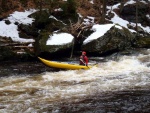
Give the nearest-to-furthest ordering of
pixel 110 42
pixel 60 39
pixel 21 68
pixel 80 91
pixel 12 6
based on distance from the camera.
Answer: pixel 80 91 → pixel 21 68 → pixel 60 39 → pixel 110 42 → pixel 12 6

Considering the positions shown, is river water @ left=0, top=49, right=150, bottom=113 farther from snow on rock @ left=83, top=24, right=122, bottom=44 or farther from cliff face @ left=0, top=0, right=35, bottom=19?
cliff face @ left=0, top=0, right=35, bottom=19

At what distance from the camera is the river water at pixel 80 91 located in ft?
26.0

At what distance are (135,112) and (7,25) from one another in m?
14.4

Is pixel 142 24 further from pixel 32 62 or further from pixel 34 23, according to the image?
pixel 32 62

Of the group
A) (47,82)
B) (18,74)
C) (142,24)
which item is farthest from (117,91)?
(142,24)

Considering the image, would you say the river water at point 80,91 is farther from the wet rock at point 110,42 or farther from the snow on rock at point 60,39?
the snow on rock at point 60,39

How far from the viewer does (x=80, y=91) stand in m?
9.68

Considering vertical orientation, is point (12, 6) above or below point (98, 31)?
above

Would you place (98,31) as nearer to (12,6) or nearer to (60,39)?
(60,39)

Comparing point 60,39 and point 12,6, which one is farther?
point 12,6

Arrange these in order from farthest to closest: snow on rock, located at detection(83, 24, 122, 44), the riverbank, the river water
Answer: snow on rock, located at detection(83, 24, 122, 44) → the riverbank → the river water

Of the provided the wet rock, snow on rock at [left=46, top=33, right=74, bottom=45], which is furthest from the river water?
snow on rock at [left=46, top=33, right=74, bottom=45]

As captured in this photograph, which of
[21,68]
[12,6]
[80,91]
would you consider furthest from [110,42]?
[12,6]

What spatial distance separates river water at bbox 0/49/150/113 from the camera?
7.92m
